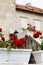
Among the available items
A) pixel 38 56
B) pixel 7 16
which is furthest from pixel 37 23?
pixel 38 56

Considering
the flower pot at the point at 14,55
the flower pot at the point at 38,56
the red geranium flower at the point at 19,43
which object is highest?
the red geranium flower at the point at 19,43

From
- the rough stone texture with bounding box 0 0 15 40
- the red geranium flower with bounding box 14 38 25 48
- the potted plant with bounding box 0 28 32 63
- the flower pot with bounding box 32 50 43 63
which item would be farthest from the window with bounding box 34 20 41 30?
the red geranium flower with bounding box 14 38 25 48

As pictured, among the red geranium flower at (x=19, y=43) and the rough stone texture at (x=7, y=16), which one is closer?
the red geranium flower at (x=19, y=43)

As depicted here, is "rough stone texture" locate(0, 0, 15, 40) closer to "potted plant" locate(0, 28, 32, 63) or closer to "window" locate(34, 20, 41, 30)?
"window" locate(34, 20, 41, 30)

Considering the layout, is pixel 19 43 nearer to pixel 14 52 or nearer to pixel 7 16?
pixel 14 52

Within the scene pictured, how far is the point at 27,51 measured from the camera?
7.59 m

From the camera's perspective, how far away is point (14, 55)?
24.1 feet

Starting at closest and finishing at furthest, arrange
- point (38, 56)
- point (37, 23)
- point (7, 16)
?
point (38, 56), point (7, 16), point (37, 23)

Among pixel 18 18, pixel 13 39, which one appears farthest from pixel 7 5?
pixel 13 39

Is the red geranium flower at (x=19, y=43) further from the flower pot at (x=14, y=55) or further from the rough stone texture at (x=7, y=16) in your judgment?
the rough stone texture at (x=7, y=16)

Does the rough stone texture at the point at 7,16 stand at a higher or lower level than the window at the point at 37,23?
higher

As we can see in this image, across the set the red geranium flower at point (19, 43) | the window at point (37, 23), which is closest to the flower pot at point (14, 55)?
the red geranium flower at point (19, 43)

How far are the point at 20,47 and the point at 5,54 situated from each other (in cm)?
54

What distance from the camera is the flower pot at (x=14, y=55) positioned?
720 cm
